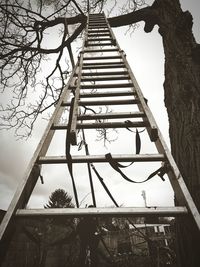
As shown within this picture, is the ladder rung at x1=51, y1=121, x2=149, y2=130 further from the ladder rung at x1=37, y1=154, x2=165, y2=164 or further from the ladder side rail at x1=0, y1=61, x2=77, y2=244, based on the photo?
the ladder rung at x1=37, y1=154, x2=165, y2=164

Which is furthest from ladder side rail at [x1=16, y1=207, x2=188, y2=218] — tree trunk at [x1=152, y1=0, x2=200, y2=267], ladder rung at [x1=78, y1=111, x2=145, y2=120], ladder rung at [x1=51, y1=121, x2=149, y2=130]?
ladder rung at [x1=78, y1=111, x2=145, y2=120]

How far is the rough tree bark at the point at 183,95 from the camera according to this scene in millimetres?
2209

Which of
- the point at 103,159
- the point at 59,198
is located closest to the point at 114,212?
the point at 103,159

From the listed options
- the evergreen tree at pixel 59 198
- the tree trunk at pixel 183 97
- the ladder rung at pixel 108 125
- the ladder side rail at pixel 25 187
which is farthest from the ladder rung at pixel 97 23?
the evergreen tree at pixel 59 198

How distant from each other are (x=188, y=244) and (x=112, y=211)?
1219 mm

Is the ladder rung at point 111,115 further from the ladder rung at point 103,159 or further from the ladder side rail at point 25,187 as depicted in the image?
the ladder rung at point 103,159

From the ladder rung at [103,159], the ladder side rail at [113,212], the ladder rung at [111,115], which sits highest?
the ladder rung at [111,115]

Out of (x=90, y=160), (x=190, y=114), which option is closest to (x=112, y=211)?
(x=90, y=160)

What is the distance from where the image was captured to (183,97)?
9.46 ft

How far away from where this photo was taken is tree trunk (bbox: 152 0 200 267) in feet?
7.25

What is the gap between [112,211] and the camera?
126cm

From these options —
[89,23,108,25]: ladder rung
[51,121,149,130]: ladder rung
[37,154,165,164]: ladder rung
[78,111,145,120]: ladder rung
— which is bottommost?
[37,154,165,164]: ladder rung

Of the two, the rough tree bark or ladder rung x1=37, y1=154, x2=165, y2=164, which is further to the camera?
the rough tree bark

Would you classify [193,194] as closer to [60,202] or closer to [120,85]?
[120,85]
